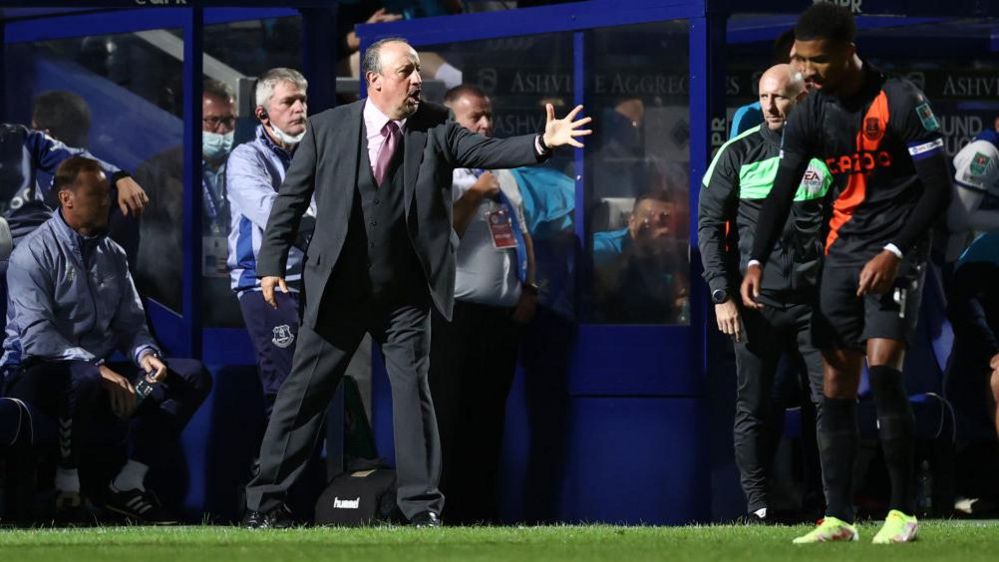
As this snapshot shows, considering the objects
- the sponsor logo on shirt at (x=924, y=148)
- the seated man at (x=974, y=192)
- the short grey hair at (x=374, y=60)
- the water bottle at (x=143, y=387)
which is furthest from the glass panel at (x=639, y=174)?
the sponsor logo on shirt at (x=924, y=148)

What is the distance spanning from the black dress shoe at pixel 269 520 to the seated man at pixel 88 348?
1329 mm

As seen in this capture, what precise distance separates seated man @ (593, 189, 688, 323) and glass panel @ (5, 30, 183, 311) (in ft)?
6.92

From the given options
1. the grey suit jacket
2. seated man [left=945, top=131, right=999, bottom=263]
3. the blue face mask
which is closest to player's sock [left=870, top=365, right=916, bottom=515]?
the grey suit jacket

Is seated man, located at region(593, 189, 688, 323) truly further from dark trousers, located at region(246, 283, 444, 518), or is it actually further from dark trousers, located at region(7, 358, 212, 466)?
dark trousers, located at region(7, 358, 212, 466)

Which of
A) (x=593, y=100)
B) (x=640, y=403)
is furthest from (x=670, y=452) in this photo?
(x=593, y=100)

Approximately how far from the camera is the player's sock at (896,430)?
24.4ft

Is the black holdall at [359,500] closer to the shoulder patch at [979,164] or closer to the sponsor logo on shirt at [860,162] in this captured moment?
the sponsor logo on shirt at [860,162]

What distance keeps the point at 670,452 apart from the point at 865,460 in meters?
0.90

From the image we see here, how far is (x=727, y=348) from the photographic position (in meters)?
9.73

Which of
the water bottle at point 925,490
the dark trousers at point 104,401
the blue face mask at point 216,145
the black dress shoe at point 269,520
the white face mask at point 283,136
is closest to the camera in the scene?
the black dress shoe at point 269,520

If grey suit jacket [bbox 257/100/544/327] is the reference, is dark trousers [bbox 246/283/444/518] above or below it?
below

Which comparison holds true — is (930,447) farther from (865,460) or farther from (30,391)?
(30,391)

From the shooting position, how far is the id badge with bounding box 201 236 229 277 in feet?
34.9

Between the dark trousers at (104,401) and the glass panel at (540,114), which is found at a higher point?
the glass panel at (540,114)
